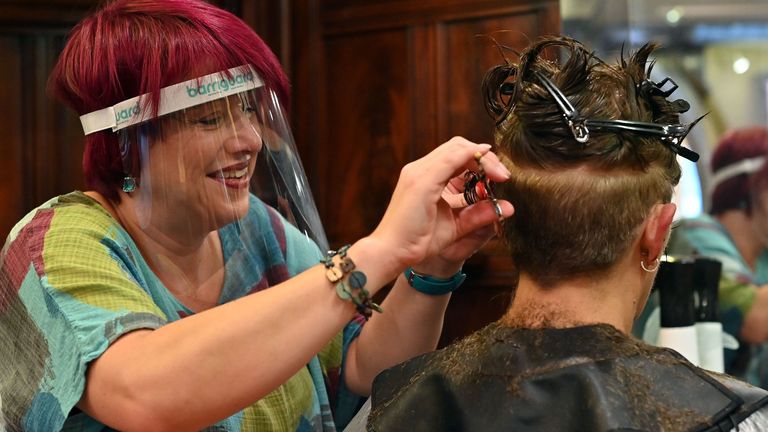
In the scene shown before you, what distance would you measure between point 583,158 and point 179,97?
658 millimetres

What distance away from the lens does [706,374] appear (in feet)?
4.10

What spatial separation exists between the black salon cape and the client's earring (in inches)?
22.8

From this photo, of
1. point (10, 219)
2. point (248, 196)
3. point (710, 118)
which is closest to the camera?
point (248, 196)

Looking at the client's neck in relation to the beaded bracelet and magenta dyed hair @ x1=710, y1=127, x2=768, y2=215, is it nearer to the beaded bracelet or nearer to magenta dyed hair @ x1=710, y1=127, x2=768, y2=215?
the beaded bracelet

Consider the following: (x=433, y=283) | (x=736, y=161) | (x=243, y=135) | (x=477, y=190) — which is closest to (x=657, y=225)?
(x=477, y=190)

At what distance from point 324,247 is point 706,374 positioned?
2.37 feet

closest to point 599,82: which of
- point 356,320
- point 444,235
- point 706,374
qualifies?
point 444,235

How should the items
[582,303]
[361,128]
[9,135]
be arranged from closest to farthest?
[582,303] < [9,135] < [361,128]

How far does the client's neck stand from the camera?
1.35m

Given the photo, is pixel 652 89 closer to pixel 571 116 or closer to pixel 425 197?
pixel 571 116

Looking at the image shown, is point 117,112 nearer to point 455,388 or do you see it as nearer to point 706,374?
point 455,388

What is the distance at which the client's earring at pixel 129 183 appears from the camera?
1.63 metres

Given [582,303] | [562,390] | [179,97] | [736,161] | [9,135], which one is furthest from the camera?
[9,135]

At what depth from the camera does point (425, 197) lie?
1.32 m
